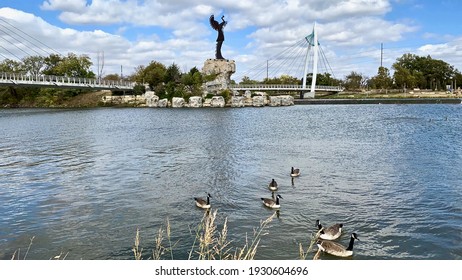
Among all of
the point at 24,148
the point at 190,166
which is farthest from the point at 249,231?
the point at 24,148

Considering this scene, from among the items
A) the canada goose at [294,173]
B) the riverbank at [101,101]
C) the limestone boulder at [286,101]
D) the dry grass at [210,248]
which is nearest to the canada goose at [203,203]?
the dry grass at [210,248]

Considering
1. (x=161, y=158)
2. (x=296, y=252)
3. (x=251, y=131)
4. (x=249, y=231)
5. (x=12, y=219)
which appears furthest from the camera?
(x=251, y=131)

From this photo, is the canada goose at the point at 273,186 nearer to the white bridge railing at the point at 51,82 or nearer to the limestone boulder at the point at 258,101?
the white bridge railing at the point at 51,82

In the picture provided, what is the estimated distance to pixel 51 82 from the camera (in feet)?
283

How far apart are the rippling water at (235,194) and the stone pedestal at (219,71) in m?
80.2

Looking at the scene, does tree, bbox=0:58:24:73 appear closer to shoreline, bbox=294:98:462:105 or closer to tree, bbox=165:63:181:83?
tree, bbox=165:63:181:83

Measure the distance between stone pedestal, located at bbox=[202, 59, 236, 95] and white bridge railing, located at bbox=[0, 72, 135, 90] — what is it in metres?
22.0

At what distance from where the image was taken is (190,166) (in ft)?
77.5

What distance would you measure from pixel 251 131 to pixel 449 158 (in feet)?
72.2

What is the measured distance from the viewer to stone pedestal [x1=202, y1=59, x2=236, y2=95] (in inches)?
4382

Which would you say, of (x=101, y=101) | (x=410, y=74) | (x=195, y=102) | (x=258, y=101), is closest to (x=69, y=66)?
(x=101, y=101)

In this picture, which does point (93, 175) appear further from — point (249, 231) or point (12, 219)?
point (249, 231)

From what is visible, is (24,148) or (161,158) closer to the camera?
(161,158)

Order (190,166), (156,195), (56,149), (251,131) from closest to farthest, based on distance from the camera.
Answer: (156,195) → (190,166) → (56,149) → (251,131)
